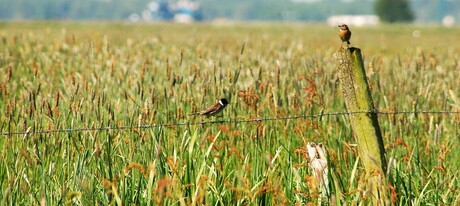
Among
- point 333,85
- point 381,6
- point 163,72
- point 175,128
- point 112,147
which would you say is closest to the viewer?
point 112,147

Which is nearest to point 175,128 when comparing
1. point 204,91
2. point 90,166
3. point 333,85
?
point 204,91

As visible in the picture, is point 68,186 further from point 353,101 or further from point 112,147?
point 353,101

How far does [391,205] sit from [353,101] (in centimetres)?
74

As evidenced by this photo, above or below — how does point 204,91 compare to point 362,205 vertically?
above

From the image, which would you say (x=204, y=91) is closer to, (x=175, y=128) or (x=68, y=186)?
(x=175, y=128)

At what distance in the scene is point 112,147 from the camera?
4.49 m

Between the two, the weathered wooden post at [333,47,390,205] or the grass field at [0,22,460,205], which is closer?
the grass field at [0,22,460,205]

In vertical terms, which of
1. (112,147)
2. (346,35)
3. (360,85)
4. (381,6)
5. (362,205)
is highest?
(381,6)

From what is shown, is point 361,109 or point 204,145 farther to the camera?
point 204,145

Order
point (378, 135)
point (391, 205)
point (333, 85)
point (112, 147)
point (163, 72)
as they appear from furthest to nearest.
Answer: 1. point (163, 72)
2. point (333, 85)
3. point (112, 147)
4. point (378, 135)
5. point (391, 205)

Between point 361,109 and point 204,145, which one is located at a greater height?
point 361,109

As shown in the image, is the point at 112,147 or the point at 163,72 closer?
the point at 112,147

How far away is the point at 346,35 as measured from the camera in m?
4.08

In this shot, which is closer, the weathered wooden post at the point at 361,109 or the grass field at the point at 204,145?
the grass field at the point at 204,145
